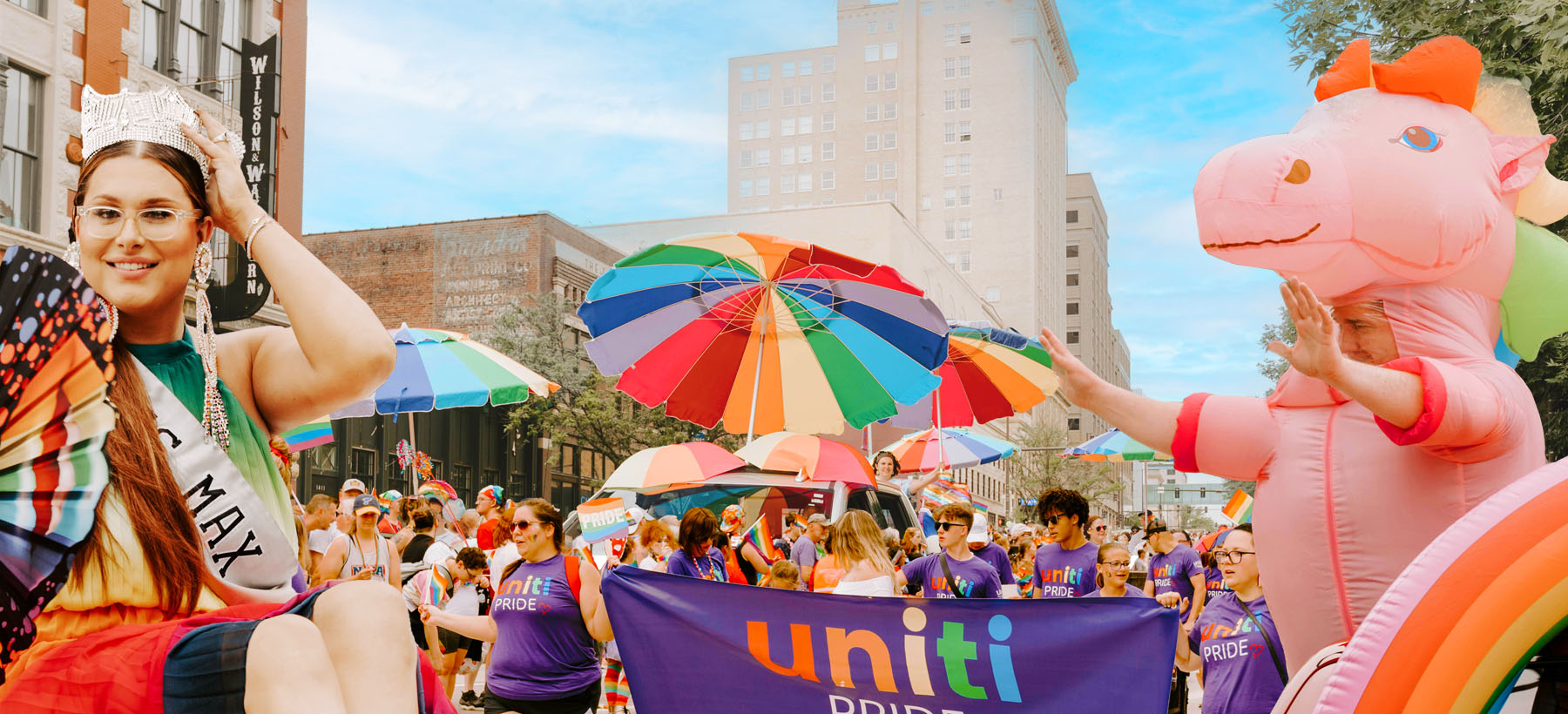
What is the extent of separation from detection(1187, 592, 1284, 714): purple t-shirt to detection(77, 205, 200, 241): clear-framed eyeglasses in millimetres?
5340

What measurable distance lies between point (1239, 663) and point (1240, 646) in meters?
0.09

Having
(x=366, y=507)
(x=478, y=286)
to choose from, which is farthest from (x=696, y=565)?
(x=478, y=286)

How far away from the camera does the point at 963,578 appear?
27.2 feet

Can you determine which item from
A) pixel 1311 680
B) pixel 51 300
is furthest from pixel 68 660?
pixel 1311 680

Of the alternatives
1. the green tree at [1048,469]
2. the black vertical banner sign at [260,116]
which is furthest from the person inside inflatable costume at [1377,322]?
the green tree at [1048,469]

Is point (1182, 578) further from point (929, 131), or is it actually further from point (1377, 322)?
point (929, 131)

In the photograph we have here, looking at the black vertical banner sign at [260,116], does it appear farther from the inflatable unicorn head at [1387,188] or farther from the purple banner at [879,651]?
the inflatable unicorn head at [1387,188]

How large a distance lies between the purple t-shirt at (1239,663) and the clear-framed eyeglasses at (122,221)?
17.5ft

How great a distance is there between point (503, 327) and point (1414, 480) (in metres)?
39.4

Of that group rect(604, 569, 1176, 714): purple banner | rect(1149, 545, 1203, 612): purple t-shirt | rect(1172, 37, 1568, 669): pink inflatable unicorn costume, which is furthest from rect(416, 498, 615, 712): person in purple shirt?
rect(1149, 545, 1203, 612): purple t-shirt

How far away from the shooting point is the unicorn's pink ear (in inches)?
151

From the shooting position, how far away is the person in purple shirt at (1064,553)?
9.19 metres

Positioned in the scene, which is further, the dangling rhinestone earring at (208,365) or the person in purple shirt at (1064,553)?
the person in purple shirt at (1064,553)

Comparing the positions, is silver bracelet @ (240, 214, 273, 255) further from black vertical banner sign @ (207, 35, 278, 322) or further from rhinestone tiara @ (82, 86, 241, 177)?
black vertical banner sign @ (207, 35, 278, 322)
